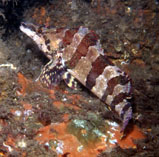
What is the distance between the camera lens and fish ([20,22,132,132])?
410 cm

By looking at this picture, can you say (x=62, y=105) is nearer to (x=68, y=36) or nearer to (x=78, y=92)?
(x=78, y=92)

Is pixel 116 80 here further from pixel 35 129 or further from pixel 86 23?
pixel 86 23

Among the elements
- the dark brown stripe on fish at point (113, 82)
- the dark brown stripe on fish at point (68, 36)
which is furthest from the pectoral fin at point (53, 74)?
the dark brown stripe on fish at point (113, 82)

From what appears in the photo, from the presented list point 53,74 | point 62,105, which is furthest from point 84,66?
point 62,105

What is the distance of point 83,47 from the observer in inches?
177

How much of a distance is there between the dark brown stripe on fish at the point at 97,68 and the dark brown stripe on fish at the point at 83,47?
0.38m

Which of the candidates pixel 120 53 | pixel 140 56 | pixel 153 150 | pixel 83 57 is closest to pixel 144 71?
pixel 140 56

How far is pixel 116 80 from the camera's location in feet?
13.6

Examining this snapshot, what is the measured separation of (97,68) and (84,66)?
13.6 inches

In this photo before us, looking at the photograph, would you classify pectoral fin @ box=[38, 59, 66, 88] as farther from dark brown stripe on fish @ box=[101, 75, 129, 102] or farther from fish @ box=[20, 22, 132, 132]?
dark brown stripe on fish @ box=[101, 75, 129, 102]

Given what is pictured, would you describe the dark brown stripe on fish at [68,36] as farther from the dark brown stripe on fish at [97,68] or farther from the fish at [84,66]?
the dark brown stripe on fish at [97,68]

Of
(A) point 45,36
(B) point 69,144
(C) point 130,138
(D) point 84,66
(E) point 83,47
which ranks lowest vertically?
(C) point 130,138

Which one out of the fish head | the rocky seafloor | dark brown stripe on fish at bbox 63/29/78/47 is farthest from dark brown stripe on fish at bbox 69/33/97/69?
the rocky seafloor

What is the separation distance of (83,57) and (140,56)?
6.60 ft
